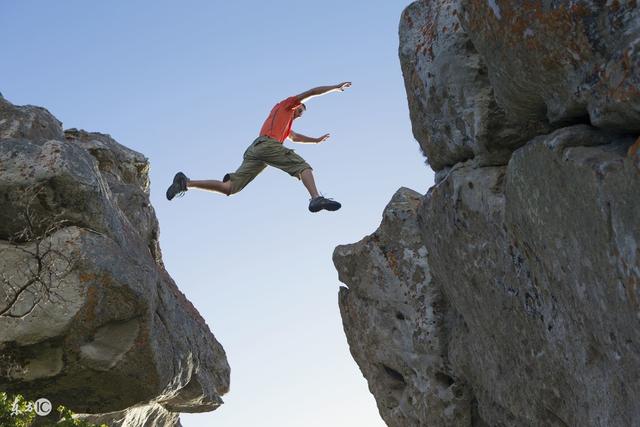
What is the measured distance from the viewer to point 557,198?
8273mm

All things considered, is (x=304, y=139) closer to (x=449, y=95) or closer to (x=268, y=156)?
(x=268, y=156)

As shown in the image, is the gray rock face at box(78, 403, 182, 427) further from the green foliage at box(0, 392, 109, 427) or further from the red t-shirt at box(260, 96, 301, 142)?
the red t-shirt at box(260, 96, 301, 142)

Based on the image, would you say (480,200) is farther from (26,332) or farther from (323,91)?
(26,332)

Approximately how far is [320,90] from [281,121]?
122 centimetres

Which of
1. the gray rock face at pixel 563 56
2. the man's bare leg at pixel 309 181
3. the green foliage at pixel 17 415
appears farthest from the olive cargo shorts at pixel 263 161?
the gray rock face at pixel 563 56

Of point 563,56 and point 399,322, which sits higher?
point 563,56

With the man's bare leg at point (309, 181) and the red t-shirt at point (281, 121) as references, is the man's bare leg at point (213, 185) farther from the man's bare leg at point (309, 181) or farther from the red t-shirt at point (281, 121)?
the man's bare leg at point (309, 181)

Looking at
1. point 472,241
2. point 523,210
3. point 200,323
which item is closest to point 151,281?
point 200,323

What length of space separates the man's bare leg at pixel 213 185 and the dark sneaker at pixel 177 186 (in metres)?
0.12

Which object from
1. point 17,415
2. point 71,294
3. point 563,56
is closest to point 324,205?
point 71,294

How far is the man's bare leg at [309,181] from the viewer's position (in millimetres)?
16305

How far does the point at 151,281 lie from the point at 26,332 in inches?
95.1

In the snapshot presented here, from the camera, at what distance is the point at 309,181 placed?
54.3 ft

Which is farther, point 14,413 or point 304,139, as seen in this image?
point 304,139
